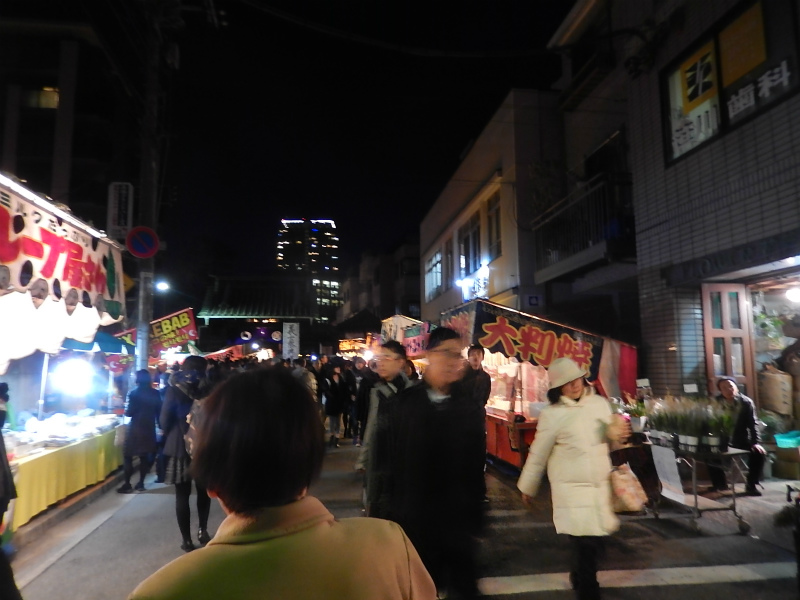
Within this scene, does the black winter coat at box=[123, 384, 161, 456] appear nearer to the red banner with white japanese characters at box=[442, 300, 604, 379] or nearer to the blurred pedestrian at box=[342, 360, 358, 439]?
the red banner with white japanese characters at box=[442, 300, 604, 379]

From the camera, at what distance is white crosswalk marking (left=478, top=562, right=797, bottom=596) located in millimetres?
4984

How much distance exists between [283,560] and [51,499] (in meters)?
7.68

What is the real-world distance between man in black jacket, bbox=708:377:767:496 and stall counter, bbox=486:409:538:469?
2.89 meters

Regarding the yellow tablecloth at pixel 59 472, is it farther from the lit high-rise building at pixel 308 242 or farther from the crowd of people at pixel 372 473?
the lit high-rise building at pixel 308 242

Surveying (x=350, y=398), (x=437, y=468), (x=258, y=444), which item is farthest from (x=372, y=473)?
(x=350, y=398)

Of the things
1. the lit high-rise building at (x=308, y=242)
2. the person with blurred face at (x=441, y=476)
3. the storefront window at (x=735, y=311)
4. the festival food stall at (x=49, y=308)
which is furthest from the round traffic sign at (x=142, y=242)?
the lit high-rise building at (x=308, y=242)

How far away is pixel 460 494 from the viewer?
3.67 m

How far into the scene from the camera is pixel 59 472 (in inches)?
296

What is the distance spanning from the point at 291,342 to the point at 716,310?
13617mm

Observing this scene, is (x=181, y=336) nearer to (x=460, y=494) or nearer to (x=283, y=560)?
(x=460, y=494)

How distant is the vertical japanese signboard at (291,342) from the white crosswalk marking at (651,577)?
1483 cm

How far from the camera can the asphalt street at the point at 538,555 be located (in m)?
4.96

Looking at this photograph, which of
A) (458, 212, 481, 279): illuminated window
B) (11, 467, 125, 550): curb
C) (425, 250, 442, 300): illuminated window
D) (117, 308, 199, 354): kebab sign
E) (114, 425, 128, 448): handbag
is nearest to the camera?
(11, 467, 125, 550): curb

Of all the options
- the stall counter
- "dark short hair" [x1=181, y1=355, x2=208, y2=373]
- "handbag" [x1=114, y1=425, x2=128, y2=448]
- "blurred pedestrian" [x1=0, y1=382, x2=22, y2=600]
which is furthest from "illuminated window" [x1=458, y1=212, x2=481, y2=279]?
"blurred pedestrian" [x1=0, y1=382, x2=22, y2=600]
